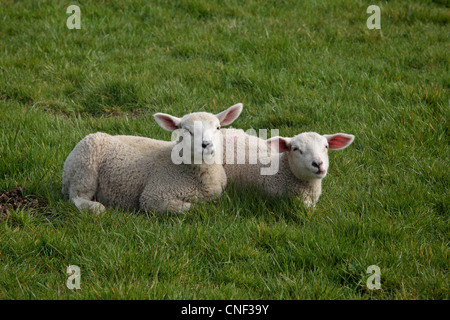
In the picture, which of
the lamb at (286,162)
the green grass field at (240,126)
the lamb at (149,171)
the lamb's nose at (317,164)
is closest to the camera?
the green grass field at (240,126)

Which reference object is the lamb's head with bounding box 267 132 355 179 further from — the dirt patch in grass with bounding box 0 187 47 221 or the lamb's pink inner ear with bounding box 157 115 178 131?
the dirt patch in grass with bounding box 0 187 47 221

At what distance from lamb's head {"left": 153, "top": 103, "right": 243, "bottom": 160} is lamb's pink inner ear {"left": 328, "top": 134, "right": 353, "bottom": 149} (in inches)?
36.8

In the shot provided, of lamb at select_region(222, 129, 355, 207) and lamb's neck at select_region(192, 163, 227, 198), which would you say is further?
lamb's neck at select_region(192, 163, 227, 198)

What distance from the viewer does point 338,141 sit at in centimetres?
466

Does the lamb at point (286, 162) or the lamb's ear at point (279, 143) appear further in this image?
the lamb's ear at point (279, 143)

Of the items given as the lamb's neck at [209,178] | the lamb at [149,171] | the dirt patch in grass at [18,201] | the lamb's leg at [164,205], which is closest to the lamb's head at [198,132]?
the lamb at [149,171]

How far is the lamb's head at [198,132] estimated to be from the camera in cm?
430

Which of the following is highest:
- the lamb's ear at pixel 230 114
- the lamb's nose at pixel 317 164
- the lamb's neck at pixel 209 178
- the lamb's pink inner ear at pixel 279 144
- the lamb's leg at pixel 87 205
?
the lamb's ear at pixel 230 114

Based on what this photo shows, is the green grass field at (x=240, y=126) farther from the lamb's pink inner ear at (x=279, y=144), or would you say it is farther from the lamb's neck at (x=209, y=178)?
the lamb's pink inner ear at (x=279, y=144)

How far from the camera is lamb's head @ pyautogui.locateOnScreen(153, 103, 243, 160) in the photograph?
14.1 ft

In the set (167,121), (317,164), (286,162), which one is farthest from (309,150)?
(167,121)

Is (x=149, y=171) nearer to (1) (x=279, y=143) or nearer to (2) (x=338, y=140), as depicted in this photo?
(1) (x=279, y=143)

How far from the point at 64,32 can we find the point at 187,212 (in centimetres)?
Answer: 450

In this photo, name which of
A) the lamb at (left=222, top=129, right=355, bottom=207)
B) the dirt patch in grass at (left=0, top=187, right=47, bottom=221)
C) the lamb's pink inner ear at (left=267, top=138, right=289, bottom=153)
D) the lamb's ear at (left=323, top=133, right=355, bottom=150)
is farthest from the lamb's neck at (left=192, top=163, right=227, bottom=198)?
the dirt patch in grass at (left=0, top=187, right=47, bottom=221)
